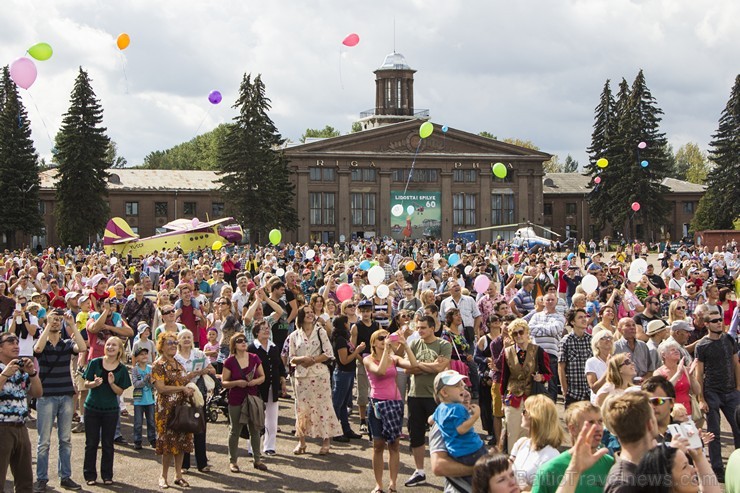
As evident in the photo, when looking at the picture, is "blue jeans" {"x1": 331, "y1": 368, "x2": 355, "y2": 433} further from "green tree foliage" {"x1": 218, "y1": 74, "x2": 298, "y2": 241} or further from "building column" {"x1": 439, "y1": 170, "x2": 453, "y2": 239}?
"building column" {"x1": 439, "y1": 170, "x2": 453, "y2": 239}

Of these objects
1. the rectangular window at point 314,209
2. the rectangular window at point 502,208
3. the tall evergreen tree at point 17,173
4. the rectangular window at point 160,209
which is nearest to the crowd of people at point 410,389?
the tall evergreen tree at point 17,173

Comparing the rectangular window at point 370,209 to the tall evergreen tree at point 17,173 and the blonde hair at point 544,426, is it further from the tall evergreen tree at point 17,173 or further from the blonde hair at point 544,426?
the blonde hair at point 544,426

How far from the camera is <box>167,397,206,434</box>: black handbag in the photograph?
960 cm

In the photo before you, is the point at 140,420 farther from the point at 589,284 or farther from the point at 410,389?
the point at 589,284

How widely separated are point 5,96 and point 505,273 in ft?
168

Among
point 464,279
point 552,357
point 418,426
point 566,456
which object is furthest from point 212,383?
point 464,279

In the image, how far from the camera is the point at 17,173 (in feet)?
199

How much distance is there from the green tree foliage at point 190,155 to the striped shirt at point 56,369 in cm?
8434

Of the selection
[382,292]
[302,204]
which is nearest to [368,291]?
[382,292]

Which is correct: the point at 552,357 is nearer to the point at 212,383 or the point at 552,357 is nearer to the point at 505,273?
the point at 212,383

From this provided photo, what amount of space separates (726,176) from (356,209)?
27.2 meters

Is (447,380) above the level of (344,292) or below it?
below

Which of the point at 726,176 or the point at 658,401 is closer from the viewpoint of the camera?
the point at 658,401

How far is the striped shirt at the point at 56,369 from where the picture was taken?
31.8 feet
